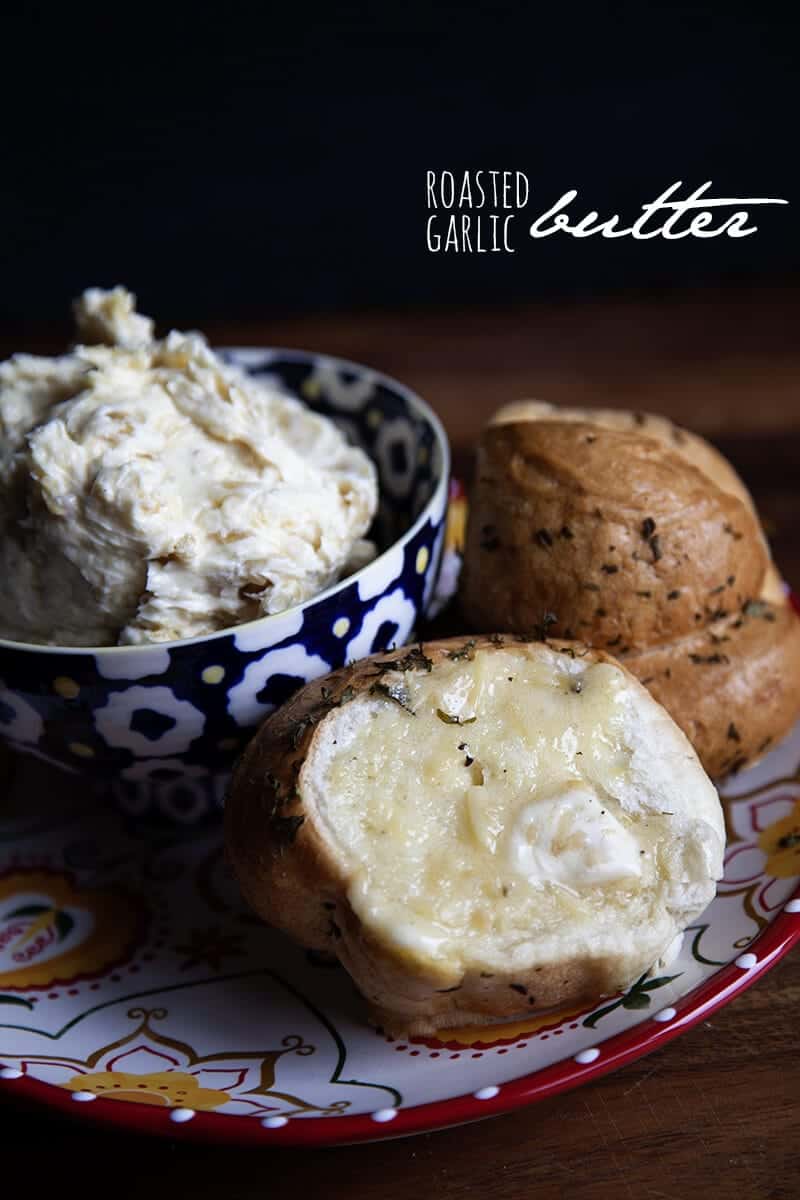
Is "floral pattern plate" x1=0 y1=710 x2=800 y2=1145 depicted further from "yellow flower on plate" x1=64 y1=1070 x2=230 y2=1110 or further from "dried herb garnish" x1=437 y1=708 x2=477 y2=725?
"dried herb garnish" x1=437 y1=708 x2=477 y2=725

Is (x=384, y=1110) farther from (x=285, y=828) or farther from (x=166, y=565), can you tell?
(x=166, y=565)

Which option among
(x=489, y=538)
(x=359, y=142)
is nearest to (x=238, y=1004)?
(x=489, y=538)

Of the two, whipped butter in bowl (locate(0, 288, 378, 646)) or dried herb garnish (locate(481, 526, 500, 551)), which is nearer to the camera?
whipped butter in bowl (locate(0, 288, 378, 646))

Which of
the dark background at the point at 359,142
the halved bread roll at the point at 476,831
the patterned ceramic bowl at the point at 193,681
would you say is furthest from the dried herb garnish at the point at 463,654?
the dark background at the point at 359,142

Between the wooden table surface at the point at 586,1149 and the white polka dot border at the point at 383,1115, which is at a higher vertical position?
the white polka dot border at the point at 383,1115

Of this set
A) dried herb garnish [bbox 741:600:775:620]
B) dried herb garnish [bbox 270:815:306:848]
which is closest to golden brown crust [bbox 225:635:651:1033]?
dried herb garnish [bbox 270:815:306:848]

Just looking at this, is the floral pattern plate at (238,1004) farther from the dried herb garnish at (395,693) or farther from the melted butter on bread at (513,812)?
the dried herb garnish at (395,693)

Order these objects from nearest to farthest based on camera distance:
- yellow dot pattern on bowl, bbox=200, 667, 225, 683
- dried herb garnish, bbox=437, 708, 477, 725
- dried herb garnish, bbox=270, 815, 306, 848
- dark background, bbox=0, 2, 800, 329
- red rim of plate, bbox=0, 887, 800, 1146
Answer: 1. red rim of plate, bbox=0, 887, 800, 1146
2. dried herb garnish, bbox=270, 815, 306, 848
3. dried herb garnish, bbox=437, 708, 477, 725
4. yellow dot pattern on bowl, bbox=200, 667, 225, 683
5. dark background, bbox=0, 2, 800, 329
